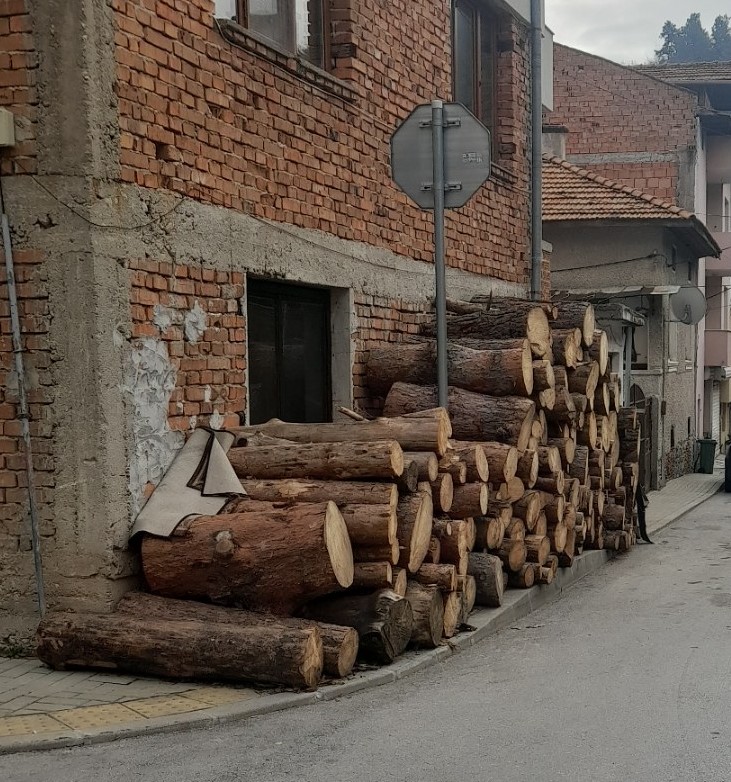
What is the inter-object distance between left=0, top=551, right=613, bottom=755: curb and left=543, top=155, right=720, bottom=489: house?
41.4 feet

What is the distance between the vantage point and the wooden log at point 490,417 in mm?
8695

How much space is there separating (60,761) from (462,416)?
4.64m

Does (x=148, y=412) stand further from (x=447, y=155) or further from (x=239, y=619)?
(x=447, y=155)

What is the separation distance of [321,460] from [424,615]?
1.13m

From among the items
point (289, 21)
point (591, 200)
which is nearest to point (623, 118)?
point (591, 200)

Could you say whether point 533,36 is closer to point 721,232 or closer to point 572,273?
point 572,273

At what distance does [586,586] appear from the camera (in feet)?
32.7

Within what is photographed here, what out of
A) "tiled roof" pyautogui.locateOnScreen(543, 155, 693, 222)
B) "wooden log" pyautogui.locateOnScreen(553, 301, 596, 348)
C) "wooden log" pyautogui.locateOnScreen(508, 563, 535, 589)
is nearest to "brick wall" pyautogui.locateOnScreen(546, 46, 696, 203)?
"tiled roof" pyautogui.locateOnScreen(543, 155, 693, 222)

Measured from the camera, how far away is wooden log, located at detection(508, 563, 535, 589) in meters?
8.77

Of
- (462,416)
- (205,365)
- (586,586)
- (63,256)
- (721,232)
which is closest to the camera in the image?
(63,256)

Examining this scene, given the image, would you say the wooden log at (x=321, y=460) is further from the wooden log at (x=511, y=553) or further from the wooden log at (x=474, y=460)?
the wooden log at (x=511, y=553)

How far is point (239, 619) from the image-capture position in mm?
6039

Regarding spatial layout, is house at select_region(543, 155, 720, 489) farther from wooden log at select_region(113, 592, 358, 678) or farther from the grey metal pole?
wooden log at select_region(113, 592, 358, 678)

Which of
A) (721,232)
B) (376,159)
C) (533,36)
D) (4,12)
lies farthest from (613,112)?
(4,12)
